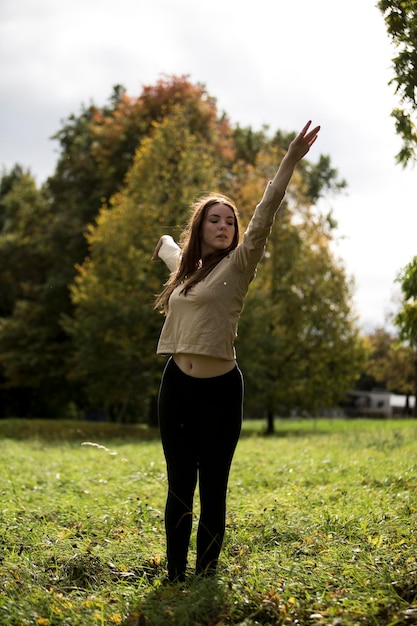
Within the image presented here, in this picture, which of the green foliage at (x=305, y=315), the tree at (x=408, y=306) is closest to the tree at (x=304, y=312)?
the green foliage at (x=305, y=315)

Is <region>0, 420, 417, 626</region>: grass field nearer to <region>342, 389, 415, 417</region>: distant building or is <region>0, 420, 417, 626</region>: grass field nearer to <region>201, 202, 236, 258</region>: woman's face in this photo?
<region>201, 202, 236, 258</region>: woman's face

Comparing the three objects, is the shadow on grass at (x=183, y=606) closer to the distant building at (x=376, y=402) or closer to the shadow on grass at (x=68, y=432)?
the shadow on grass at (x=68, y=432)

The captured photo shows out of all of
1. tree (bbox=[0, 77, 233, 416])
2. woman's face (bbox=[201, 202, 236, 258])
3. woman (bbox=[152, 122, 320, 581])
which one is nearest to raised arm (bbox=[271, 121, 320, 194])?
woman (bbox=[152, 122, 320, 581])

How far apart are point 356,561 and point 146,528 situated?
70.2 inches

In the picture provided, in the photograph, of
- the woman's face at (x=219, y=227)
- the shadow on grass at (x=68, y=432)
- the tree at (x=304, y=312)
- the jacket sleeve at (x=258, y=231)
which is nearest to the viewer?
the jacket sleeve at (x=258, y=231)

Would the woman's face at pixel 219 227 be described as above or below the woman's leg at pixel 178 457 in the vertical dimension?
above

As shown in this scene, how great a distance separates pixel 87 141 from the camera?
2561 centimetres

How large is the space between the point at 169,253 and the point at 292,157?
3.88 feet

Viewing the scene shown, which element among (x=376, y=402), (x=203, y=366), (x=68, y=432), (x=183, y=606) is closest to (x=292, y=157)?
(x=203, y=366)

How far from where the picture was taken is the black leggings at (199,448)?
359cm

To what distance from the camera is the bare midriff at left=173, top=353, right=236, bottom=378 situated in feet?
11.8

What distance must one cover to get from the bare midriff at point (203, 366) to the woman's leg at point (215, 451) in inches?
1.3

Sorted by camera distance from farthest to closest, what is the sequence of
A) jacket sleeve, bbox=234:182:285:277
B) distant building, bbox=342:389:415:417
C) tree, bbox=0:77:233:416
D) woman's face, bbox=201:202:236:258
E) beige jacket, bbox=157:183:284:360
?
1. distant building, bbox=342:389:415:417
2. tree, bbox=0:77:233:416
3. woman's face, bbox=201:202:236:258
4. beige jacket, bbox=157:183:284:360
5. jacket sleeve, bbox=234:182:285:277

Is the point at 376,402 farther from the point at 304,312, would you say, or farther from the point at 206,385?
the point at 206,385
